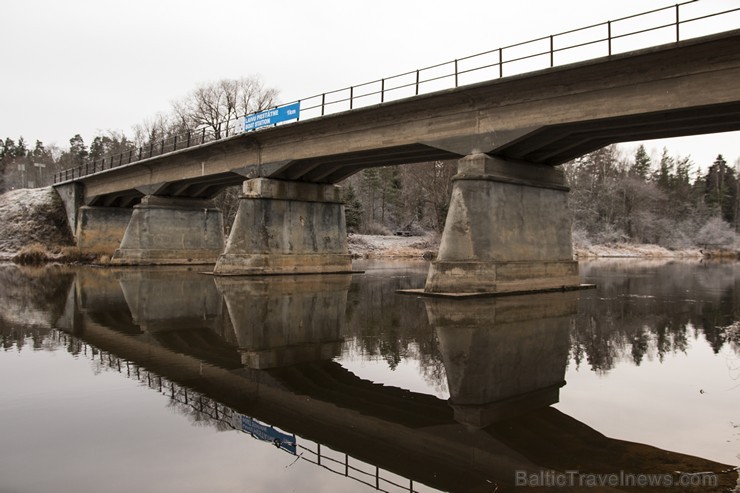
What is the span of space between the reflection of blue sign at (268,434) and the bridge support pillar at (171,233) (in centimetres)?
3955

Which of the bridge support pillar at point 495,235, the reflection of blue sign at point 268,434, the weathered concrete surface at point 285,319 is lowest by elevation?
the reflection of blue sign at point 268,434

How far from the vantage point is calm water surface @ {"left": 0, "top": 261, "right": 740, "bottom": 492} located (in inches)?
206

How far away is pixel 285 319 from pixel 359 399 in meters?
7.47

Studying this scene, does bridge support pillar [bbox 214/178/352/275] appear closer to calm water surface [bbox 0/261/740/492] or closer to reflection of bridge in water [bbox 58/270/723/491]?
reflection of bridge in water [bbox 58/270/723/491]

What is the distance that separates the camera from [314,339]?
12023 mm

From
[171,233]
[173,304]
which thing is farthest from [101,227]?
[173,304]

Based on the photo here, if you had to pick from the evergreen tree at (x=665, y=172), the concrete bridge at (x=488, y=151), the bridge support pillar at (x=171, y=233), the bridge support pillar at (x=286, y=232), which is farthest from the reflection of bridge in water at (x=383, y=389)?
the evergreen tree at (x=665, y=172)

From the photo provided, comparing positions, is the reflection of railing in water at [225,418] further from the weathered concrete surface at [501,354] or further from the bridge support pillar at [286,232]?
the bridge support pillar at [286,232]

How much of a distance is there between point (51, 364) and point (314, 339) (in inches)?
186

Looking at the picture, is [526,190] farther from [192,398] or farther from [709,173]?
[709,173]

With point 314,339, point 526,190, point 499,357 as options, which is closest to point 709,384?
point 499,357

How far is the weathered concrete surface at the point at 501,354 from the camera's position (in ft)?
24.1

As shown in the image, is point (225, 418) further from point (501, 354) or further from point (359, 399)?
point (501, 354)

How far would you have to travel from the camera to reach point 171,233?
44219 millimetres
